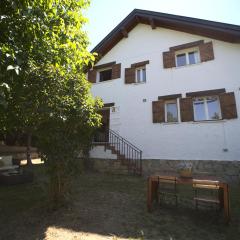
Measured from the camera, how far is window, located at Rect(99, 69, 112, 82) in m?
15.2

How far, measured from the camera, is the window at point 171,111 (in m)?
11.5

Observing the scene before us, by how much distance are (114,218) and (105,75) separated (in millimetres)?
11371

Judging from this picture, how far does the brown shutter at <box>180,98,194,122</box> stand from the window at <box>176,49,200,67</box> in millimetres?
2249

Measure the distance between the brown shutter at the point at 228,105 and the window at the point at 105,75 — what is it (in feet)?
24.7

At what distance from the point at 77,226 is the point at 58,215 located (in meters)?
0.79

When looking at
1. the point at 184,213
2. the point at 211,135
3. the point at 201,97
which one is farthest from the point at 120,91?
the point at 184,213

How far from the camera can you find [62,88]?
5.67 metres

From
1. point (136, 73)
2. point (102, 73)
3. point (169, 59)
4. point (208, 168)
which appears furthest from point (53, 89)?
point (102, 73)

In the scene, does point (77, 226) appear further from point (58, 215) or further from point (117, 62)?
point (117, 62)

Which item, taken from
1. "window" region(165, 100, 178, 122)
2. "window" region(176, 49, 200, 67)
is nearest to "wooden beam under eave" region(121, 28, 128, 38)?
"window" region(176, 49, 200, 67)

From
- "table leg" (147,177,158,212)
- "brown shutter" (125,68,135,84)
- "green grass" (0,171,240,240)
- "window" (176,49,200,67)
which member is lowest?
"green grass" (0,171,240,240)

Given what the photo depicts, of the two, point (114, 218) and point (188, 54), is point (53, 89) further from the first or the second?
point (188, 54)

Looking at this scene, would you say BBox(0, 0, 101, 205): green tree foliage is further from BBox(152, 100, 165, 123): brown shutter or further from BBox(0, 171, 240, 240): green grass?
BBox(152, 100, 165, 123): brown shutter

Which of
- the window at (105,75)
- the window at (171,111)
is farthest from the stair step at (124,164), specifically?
the window at (105,75)
